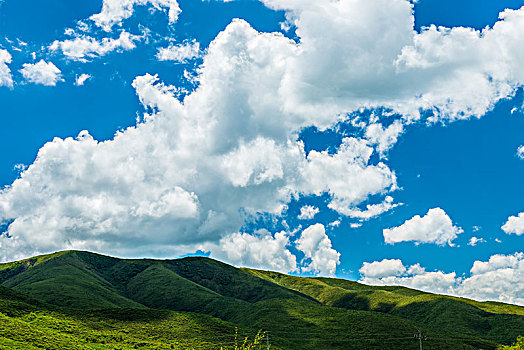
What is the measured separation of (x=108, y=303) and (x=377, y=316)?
119216 mm

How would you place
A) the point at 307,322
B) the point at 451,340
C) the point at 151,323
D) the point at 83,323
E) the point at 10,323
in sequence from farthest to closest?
the point at 307,322
the point at 451,340
the point at 151,323
the point at 83,323
the point at 10,323

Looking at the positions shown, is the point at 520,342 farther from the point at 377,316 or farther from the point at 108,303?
the point at 108,303

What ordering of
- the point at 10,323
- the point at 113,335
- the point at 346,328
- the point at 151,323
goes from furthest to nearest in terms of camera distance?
the point at 346,328 < the point at 151,323 < the point at 113,335 < the point at 10,323

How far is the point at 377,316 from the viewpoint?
176375mm

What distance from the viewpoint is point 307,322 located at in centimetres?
17562

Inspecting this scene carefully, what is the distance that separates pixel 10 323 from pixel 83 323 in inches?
1365

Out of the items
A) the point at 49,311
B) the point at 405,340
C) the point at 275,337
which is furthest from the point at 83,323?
the point at 405,340

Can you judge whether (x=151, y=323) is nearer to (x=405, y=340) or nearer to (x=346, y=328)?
(x=346, y=328)

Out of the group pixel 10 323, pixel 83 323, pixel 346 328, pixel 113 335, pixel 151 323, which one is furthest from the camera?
pixel 346 328

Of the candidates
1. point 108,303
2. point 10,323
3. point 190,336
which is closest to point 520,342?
point 190,336

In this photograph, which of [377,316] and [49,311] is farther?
[377,316]

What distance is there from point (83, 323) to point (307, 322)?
299 feet

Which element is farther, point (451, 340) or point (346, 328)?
point (346, 328)

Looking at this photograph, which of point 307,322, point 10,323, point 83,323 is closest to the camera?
point 10,323
